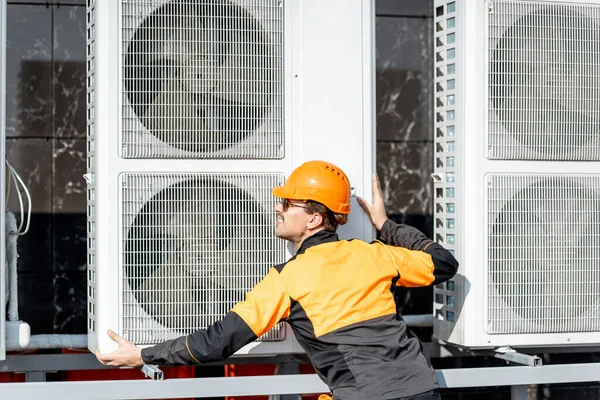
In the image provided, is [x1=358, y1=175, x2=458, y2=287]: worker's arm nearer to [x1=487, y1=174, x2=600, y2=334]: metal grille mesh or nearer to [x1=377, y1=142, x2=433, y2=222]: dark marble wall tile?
[x1=487, y1=174, x2=600, y2=334]: metal grille mesh

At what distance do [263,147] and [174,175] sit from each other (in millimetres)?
286

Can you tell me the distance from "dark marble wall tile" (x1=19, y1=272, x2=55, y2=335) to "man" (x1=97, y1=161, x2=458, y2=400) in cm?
132

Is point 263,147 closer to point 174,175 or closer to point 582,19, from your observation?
point 174,175

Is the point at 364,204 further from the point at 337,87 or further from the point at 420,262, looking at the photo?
the point at 337,87

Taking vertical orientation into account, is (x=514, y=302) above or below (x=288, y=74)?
below

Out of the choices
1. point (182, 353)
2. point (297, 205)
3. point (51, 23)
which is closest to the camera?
point (182, 353)

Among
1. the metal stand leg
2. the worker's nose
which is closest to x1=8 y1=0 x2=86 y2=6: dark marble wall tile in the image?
the worker's nose

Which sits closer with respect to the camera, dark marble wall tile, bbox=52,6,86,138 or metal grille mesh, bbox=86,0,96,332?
metal grille mesh, bbox=86,0,96,332

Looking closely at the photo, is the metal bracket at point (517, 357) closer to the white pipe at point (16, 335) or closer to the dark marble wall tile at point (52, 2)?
the white pipe at point (16, 335)

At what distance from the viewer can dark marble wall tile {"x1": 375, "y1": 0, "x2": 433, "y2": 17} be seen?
448 cm

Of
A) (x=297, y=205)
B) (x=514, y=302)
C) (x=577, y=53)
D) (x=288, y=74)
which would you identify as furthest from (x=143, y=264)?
(x=577, y=53)

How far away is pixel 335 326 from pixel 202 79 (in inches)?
33.1

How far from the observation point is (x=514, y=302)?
10.5 ft

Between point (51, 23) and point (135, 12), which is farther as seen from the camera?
point (51, 23)
